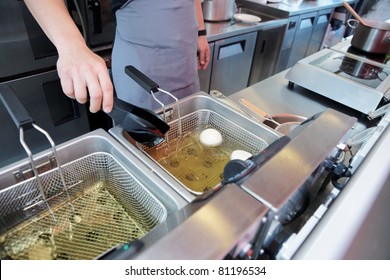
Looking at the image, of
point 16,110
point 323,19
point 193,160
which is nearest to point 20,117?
point 16,110

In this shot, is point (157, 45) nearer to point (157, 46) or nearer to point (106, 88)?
point (157, 46)

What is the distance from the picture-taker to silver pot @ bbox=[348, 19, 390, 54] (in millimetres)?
1088

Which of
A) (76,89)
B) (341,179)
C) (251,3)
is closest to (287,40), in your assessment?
(251,3)

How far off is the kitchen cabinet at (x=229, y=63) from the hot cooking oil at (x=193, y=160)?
1.14 metres

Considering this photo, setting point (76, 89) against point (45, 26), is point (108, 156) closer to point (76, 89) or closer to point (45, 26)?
point (76, 89)

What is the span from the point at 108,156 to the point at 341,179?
47 centimetres

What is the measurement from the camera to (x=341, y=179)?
0.53m

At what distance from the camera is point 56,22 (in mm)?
554

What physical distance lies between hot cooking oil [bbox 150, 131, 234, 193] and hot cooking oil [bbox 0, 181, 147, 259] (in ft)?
0.47

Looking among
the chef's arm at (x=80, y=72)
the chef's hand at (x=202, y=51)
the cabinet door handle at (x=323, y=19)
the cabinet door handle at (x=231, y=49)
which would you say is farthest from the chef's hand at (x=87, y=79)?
the cabinet door handle at (x=323, y=19)

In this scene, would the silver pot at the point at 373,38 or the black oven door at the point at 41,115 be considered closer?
the silver pot at the point at 373,38

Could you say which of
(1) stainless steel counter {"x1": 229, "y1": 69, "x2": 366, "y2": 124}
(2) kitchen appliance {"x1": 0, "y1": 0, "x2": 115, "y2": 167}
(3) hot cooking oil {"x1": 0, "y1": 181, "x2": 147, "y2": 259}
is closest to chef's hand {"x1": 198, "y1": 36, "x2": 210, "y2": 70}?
(1) stainless steel counter {"x1": 229, "y1": 69, "x2": 366, "y2": 124}

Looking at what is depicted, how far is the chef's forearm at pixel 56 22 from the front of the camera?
1.77 ft

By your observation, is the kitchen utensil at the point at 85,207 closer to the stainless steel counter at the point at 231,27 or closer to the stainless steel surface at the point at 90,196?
the stainless steel surface at the point at 90,196
